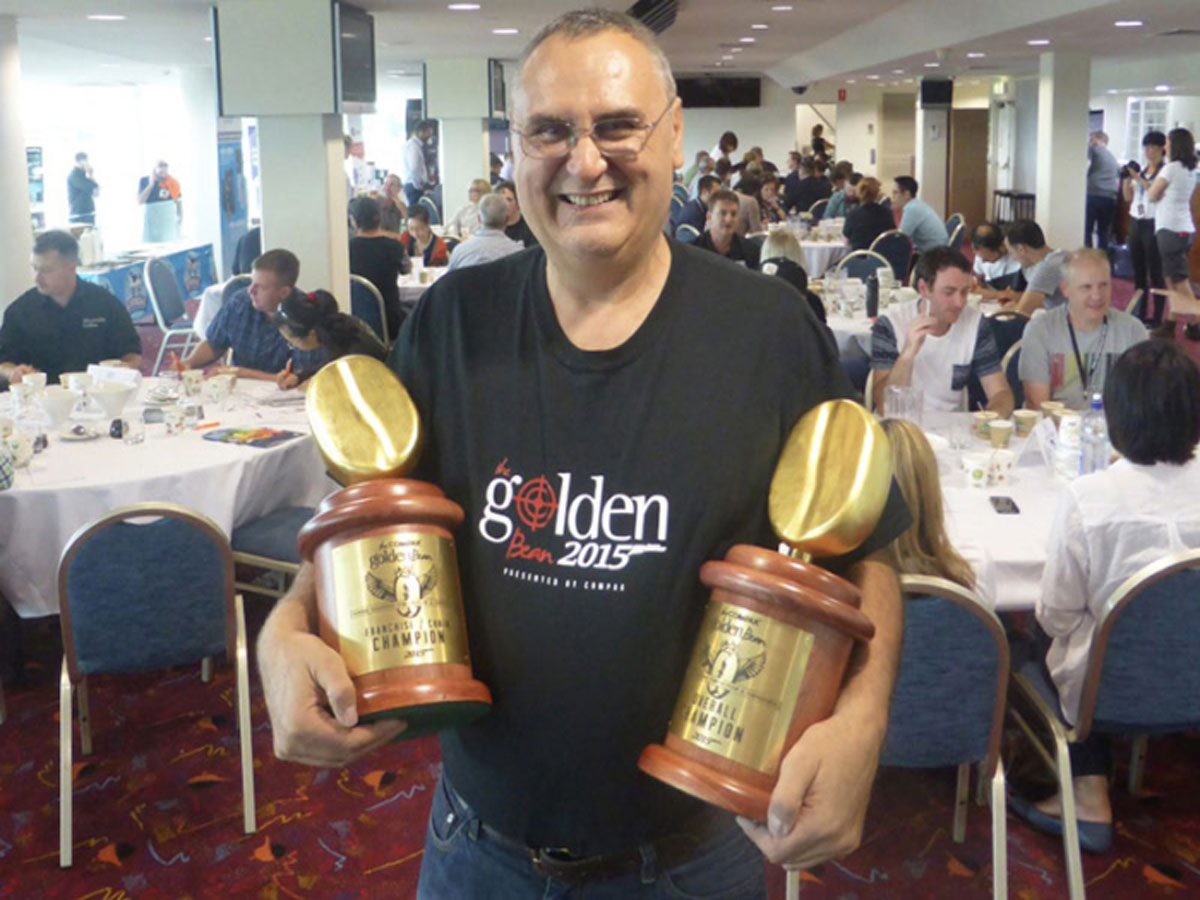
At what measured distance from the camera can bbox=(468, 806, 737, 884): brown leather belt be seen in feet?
4.17

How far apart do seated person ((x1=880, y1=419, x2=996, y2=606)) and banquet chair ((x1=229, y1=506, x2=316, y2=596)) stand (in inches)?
78.0

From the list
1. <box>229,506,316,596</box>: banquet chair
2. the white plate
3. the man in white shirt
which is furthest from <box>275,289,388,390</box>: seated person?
the man in white shirt

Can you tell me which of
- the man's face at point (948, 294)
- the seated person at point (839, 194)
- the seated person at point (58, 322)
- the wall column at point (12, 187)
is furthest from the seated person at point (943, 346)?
the seated person at point (839, 194)

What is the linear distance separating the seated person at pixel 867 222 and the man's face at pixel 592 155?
33.2ft

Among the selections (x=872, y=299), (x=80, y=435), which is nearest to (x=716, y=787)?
(x=80, y=435)

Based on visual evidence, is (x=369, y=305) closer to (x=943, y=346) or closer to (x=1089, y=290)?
(x=943, y=346)

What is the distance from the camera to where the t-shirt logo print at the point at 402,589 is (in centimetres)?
107

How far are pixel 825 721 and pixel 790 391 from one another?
34 centimetres

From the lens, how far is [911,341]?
15.3 feet

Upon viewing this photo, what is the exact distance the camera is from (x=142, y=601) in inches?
123

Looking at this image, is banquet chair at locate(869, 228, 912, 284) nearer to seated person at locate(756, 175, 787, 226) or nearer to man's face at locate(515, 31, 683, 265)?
seated person at locate(756, 175, 787, 226)

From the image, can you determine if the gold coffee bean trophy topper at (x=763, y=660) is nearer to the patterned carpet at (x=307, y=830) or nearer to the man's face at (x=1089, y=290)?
the patterned carpet at (x=307, y=830)

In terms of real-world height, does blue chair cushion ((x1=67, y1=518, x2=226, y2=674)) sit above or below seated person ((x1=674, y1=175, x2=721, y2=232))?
below

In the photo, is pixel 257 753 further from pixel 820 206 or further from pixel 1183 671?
pixel 820 206
